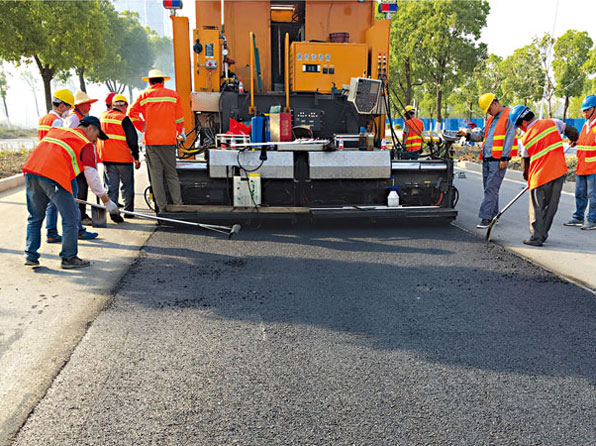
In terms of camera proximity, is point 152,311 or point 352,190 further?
point 352,190

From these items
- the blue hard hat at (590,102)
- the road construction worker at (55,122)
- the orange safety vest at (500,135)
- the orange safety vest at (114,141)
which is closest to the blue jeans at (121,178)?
the orange safety vest at (114,141)

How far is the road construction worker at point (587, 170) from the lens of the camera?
667 centimetres

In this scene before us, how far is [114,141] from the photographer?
6.82 metres

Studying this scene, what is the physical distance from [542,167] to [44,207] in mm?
5379

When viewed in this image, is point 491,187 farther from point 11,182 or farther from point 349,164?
point 11,182

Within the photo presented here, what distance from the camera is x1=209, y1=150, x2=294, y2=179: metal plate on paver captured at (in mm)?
6098

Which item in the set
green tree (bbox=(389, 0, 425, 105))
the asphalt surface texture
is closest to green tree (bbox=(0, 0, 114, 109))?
the asphalt surface texture

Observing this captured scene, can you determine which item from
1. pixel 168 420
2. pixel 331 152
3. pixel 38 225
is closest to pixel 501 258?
pixel 331 152

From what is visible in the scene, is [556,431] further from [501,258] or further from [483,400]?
[501,258]

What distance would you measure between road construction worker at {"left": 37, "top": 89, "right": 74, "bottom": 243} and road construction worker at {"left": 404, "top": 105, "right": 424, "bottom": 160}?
4735mm

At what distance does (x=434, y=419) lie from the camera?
237 centimetres

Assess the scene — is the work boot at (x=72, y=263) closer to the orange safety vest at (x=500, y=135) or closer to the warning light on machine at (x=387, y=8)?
the orange safety vest at (x=500, y=135)

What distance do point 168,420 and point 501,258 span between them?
3.99 metres

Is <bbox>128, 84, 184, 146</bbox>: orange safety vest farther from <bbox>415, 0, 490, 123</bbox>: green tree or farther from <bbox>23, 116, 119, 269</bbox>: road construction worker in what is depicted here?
<bbox>415, 0, 490, 123</bbox>: green tree
